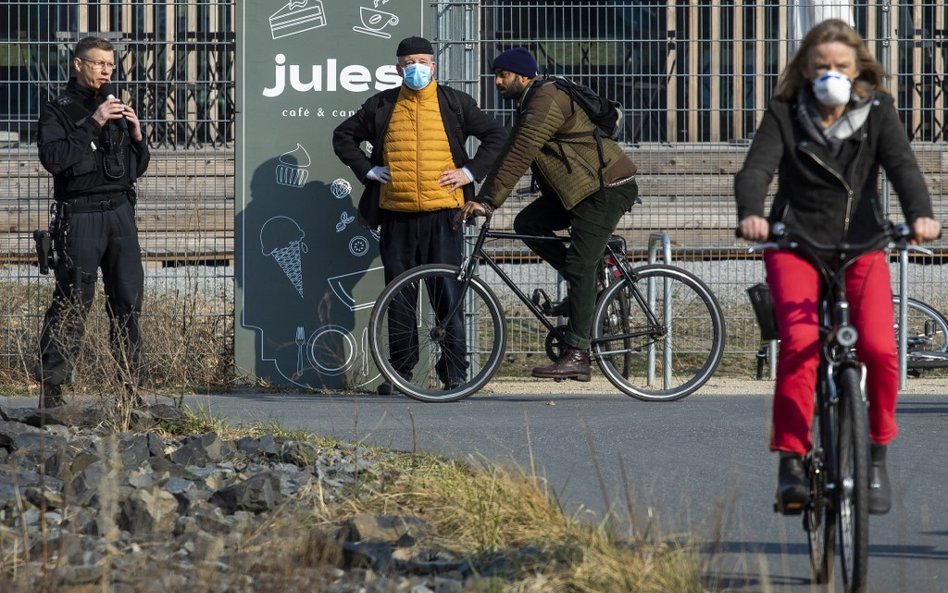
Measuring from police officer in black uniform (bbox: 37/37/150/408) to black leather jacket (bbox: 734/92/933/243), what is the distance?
4238 millimetres

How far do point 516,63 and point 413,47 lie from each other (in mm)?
671

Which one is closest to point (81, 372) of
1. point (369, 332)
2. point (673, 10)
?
point (369, 332)

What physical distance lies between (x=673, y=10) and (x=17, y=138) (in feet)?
14.0

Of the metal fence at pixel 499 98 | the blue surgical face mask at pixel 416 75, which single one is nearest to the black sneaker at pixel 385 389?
the metal fence at pixel 499 98

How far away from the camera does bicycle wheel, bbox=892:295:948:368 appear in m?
10.3

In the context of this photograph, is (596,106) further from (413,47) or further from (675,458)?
(675,458)

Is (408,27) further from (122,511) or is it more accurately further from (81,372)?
(122,511)

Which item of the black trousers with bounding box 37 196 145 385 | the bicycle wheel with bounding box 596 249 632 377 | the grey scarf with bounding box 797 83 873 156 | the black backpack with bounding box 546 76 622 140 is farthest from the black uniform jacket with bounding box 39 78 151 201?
the grey scarf with bounding box 797 83 873 156

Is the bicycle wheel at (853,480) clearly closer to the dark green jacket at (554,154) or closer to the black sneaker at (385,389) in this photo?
the dark green jacket at (554,154)

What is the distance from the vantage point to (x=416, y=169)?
9047 mm

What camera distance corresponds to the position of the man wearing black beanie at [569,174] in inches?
336

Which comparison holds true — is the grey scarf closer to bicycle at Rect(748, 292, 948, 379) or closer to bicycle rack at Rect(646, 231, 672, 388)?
bicycle rack at Rect(646, 231, 672, 388)

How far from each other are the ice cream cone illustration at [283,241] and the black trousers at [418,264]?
0.60 metres

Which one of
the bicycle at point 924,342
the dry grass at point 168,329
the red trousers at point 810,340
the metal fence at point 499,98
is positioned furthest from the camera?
the bicycle at point 924,342
